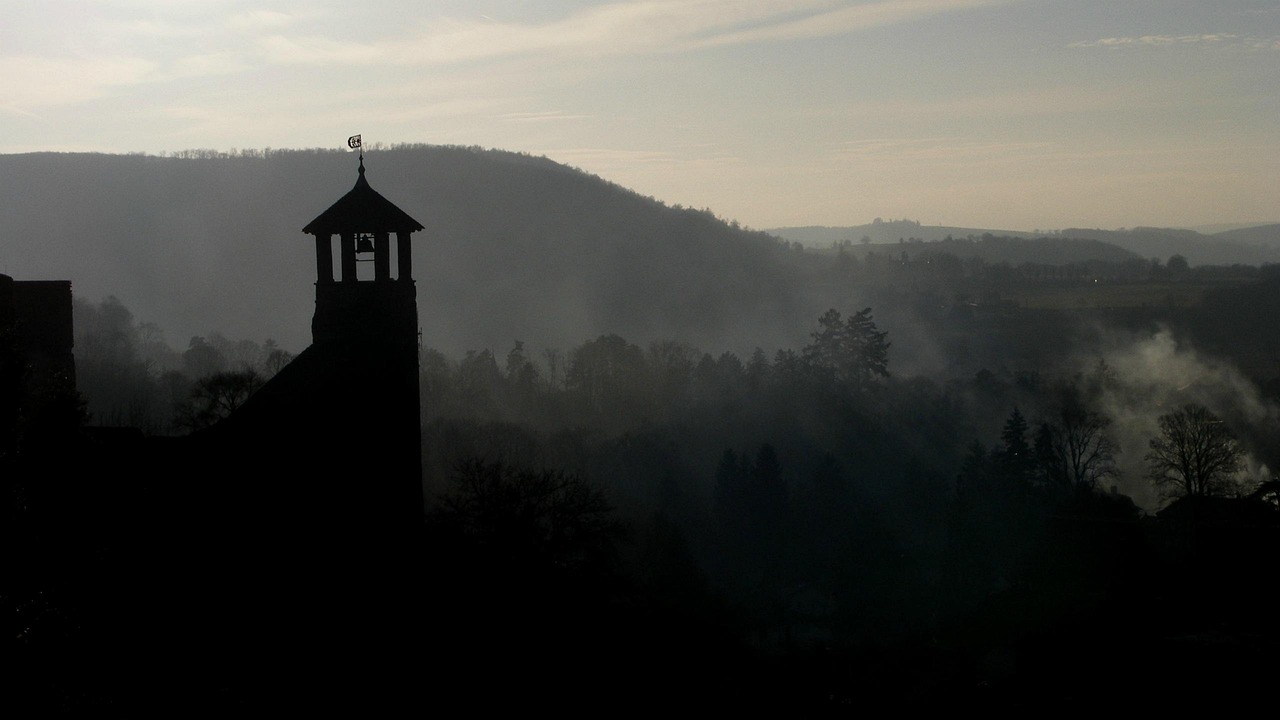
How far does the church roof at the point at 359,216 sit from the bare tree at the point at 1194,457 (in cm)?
6039

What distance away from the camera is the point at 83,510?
15492mm

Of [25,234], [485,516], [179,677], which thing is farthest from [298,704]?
[25,234]

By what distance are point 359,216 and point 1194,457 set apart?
66163 mm

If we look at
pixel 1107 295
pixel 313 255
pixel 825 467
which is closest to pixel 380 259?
pixel 825 467

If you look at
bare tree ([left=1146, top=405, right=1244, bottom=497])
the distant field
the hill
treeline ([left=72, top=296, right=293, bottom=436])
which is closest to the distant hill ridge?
the hill

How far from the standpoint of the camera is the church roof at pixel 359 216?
23.2m

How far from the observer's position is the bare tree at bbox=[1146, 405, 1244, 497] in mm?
71000

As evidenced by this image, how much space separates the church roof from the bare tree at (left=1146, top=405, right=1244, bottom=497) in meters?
60.4

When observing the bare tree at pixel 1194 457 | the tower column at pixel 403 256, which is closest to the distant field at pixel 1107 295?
the bare tree at pixel 1194 457

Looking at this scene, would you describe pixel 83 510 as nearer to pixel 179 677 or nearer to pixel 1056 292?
pixel 179 677

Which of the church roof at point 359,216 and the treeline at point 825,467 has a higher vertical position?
the church roof at point 359,216

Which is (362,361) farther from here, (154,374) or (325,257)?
(154,374)

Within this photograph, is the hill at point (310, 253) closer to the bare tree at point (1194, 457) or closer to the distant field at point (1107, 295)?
the distant field at point (1107, 295)

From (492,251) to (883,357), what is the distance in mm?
96955
